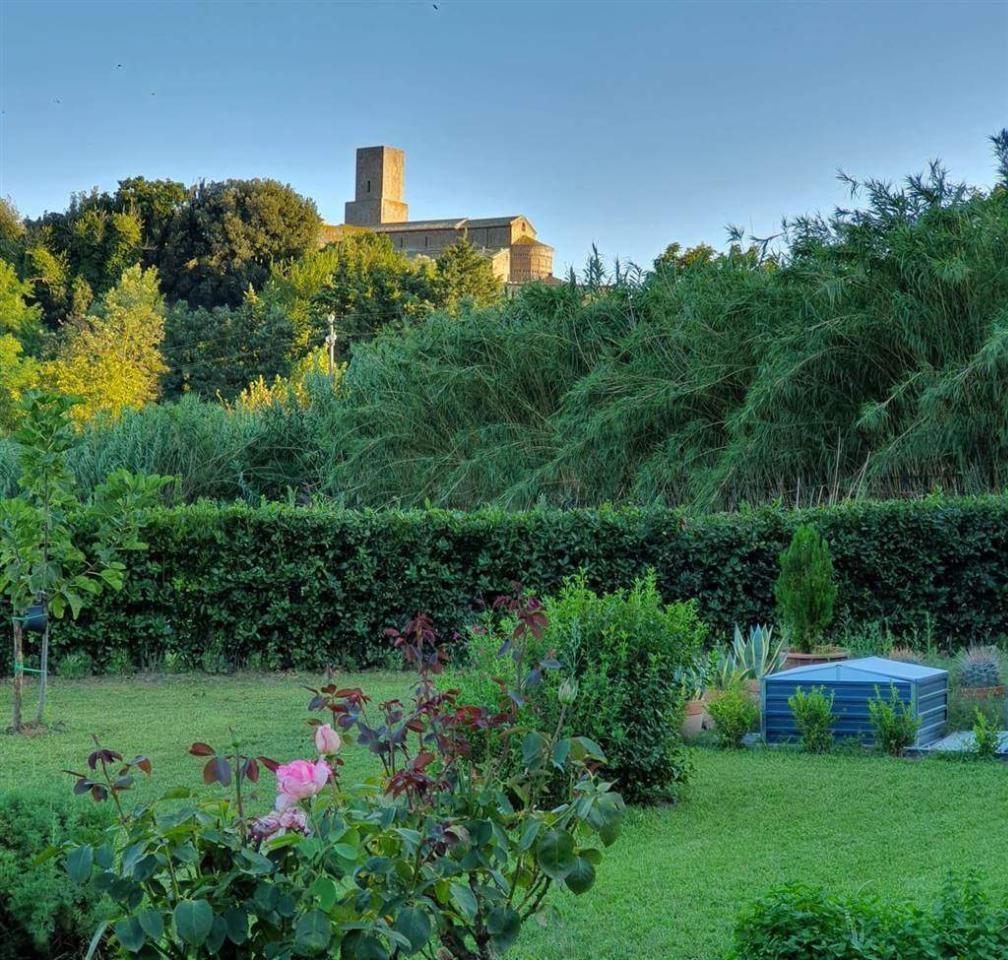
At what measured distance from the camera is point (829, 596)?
843 centimetres

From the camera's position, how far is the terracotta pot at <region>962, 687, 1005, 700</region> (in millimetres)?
7836

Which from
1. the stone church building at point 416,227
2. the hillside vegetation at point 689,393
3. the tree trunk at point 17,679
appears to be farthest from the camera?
the stone church building at point 416,227

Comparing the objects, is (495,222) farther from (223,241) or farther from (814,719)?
(814,719)

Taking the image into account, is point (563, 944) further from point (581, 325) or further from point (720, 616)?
point (581, 325)

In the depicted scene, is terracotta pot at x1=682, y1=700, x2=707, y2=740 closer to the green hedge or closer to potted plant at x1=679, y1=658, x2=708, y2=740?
potted plant at x1=679, y1=658, x2=708, y2=740

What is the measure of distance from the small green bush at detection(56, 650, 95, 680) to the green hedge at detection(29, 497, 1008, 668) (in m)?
0.08

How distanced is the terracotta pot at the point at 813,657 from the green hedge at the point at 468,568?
6.30ft

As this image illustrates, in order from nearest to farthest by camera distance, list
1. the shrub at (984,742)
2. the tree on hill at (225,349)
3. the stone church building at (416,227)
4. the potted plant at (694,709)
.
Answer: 1. the shrub at (984,742)
2. the potted plant at (694,709)
3. the tree on hill at (225,349)
4. the stone church building at (416,227)

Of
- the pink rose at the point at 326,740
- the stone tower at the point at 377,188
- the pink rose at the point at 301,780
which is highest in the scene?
the stone tower at the point at 377,188

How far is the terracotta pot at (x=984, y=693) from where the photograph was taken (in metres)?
7.84

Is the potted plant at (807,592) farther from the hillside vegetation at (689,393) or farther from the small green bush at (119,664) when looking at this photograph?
the small green bush at (119,664)

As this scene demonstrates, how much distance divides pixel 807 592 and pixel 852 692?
1.43 metres

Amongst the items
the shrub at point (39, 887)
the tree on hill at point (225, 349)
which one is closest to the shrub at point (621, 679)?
the shrub at point (39, 887)

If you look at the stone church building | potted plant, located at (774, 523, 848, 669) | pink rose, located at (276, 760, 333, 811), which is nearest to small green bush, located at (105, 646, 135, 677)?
potted plant, located at (774, 523, 848, 669)
